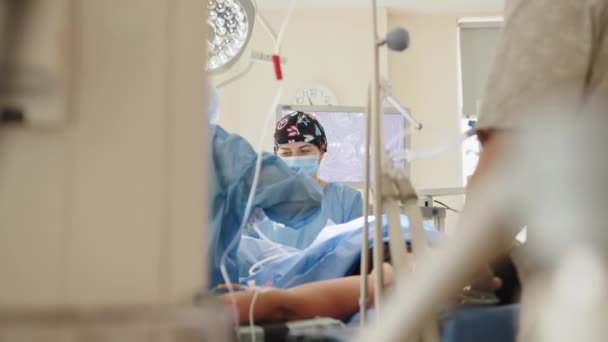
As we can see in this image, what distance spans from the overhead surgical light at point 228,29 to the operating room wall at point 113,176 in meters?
0.69

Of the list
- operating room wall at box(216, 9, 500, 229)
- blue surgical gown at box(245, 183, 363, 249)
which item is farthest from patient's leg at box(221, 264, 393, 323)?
operating room wall at box(216, 9, 500, 229)

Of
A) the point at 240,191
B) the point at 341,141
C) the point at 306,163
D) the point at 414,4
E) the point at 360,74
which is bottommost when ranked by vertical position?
the point at 240,191

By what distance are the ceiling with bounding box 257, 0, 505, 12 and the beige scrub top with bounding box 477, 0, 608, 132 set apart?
3052 mm

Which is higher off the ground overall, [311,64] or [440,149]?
[311,64]

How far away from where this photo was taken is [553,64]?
0.62 m

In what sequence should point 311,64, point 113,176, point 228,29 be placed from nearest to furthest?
point 113,176, point 228,29, point 311,64

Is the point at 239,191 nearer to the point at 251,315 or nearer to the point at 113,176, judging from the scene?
the point at 251,315

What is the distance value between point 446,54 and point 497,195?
359cm

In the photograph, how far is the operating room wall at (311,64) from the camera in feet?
11.8

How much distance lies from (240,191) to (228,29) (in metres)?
0.36

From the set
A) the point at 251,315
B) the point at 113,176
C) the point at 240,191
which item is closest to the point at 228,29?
the point at 240,191

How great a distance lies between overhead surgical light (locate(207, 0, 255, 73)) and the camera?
1078mm

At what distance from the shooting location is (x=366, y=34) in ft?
12.1

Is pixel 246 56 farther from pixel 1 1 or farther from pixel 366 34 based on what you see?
pixel 366 34
